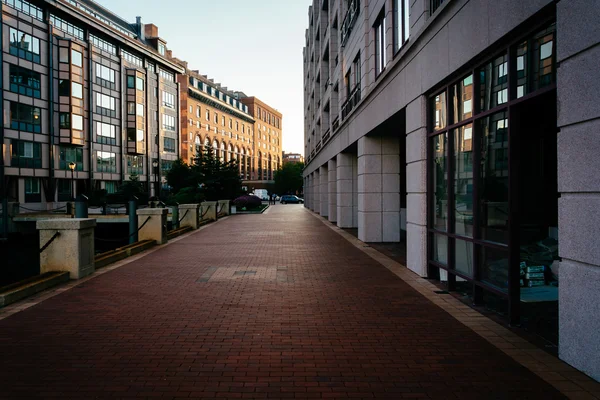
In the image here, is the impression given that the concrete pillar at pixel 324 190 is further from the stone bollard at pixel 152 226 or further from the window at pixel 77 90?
the window at pixel 77 90

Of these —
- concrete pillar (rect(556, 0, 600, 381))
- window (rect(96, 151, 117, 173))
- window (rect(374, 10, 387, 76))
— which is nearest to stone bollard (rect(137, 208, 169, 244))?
window (rect(374, 10, 387, 76))

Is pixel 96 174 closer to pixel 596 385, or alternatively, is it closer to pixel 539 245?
pixel 539 245

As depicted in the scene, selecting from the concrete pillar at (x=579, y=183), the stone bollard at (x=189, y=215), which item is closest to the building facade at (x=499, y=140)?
the concrete pillar at (x=579, y=183)

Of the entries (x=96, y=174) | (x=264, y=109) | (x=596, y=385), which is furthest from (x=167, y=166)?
(x=596, y=385)

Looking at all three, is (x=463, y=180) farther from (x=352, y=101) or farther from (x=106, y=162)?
(x=106, y=162)

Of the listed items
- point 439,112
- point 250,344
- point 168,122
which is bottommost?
point 250,344

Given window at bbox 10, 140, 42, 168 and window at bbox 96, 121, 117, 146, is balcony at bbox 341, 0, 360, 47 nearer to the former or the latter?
window at bbox 10, 140, 42, 168

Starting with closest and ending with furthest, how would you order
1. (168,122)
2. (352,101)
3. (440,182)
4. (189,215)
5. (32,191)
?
(440,182), (352,101), (189,215), (32,191), (168,122)

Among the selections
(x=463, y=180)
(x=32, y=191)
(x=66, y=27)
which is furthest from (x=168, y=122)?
(x=463, y=180)

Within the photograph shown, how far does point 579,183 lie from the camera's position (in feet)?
14.7

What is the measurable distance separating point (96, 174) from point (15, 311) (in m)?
47.8

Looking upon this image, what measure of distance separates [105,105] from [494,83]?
174 ft

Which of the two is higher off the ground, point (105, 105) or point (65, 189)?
point (105, 105)

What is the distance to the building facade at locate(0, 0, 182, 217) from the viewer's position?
134 feet
